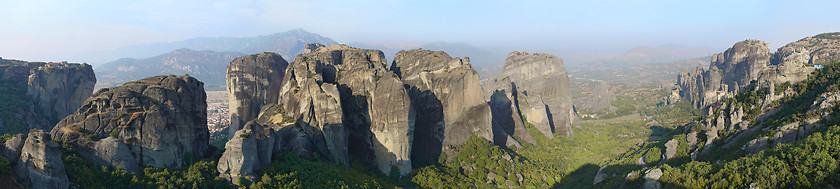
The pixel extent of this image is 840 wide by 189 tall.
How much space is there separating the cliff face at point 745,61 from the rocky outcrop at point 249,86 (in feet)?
243

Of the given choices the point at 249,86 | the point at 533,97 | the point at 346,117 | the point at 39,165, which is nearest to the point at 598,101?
the point at 533,97

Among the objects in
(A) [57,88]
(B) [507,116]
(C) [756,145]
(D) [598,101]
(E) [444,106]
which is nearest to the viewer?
(C) [756,145]

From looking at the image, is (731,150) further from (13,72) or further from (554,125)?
(13,72)

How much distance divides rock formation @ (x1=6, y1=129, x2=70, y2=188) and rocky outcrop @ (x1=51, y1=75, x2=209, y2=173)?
286cm

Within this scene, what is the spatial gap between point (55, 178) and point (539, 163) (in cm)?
4837

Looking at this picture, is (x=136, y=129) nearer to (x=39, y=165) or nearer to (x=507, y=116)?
(x=39, y=165)

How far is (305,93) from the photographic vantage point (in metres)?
37.9

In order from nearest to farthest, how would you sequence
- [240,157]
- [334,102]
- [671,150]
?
1. [240,157]
2. [334,102]
3. [671,150]

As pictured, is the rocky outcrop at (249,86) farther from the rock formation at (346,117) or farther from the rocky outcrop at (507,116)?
the rocky outcrop at (507,116)

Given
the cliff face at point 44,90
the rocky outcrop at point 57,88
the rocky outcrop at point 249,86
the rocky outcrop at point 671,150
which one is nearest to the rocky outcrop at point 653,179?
the rocky outcrop at point 671,150

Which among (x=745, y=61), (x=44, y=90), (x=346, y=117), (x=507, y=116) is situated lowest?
(x=507, y=116)

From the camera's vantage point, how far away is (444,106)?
4684cm

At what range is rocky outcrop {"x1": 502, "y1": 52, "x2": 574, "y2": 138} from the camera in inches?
2625

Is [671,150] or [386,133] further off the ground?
[386,133]
